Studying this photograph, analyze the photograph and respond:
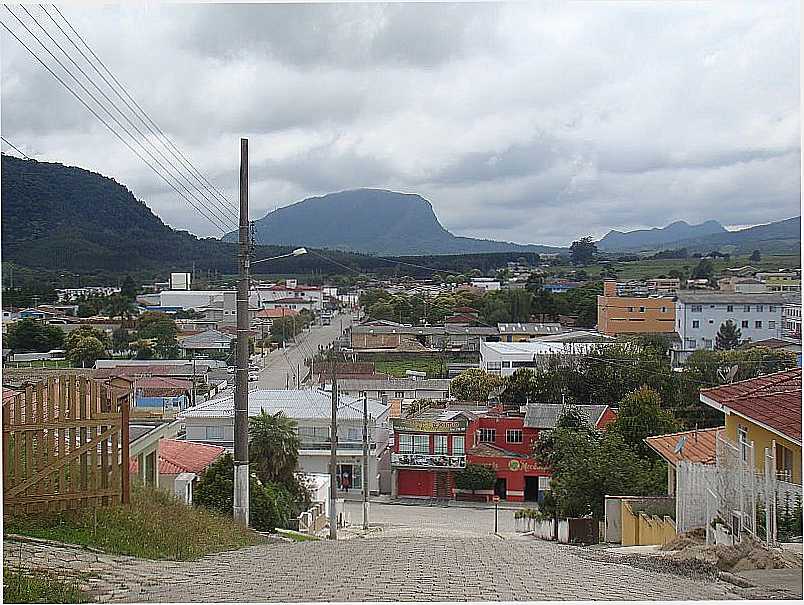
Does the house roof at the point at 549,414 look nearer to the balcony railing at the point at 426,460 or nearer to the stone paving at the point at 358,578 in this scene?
the balcony railing at the point at 426,460

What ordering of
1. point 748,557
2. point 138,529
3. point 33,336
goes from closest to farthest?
point 748,557, point 138,529, point 33,336

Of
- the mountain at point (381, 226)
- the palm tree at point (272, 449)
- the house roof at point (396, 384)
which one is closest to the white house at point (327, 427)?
the house roof at point (396, 384)

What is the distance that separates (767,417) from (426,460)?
8.72 m

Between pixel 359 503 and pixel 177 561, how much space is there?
8669 mm

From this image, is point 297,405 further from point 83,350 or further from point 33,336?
point 33,336

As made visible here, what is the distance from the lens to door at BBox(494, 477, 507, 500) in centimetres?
1290

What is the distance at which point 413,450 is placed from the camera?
43.9 feet

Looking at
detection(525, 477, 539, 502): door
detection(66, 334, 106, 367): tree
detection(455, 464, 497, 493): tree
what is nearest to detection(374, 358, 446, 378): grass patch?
detection(455, 464, 497, 493): tree

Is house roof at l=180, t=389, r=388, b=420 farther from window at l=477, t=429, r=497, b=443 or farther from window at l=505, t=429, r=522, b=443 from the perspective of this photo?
window at l=505, t=429, r=522, b=443

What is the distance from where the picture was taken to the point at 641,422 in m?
11.3

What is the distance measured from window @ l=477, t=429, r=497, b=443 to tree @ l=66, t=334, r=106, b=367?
Answer: 5.97 metres

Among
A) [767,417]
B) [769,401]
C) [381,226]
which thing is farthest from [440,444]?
[767,417]

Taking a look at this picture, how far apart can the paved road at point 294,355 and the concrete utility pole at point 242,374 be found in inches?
238

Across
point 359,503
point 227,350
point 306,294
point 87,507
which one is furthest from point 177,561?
point 359,503
